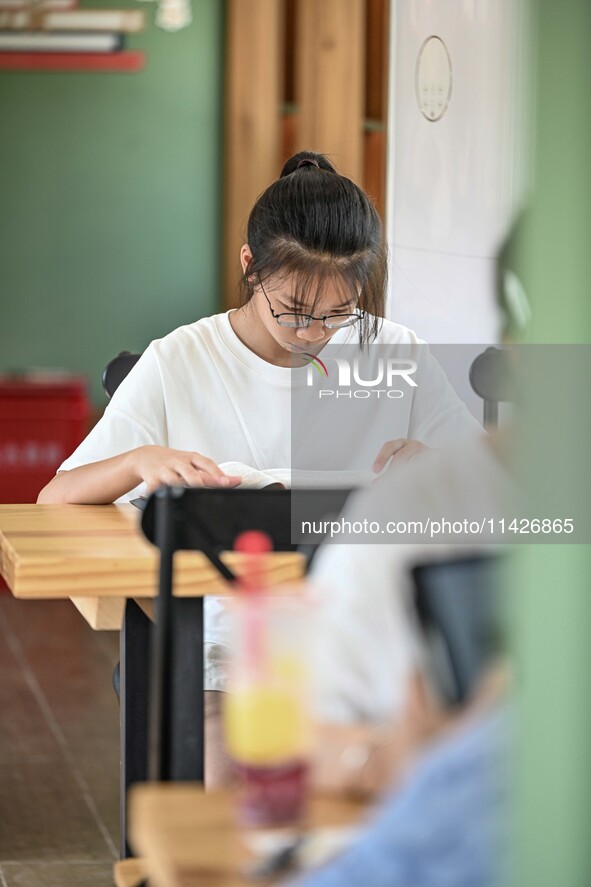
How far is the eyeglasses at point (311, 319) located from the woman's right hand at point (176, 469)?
0.28m

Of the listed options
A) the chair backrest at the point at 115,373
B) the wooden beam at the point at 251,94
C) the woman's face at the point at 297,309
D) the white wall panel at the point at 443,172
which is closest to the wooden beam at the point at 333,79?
the wooden beam at the point at 251,94

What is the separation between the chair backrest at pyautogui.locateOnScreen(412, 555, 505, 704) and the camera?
59 cm

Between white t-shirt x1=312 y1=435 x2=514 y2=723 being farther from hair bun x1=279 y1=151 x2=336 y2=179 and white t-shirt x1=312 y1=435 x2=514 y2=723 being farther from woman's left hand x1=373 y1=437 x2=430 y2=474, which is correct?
hair bun x1=279 y1=151 x2=336 y2=179

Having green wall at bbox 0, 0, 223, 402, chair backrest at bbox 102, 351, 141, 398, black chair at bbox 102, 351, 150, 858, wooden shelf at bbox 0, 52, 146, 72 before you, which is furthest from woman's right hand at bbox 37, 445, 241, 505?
wooden shelf at bbox 0, 52, 146, 72

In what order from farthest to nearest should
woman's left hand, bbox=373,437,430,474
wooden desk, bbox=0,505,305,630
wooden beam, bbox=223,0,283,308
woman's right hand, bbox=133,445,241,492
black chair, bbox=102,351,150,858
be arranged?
wooden beam, bbox=223,0,283,308, black chair, bbox=102,351,150,858, woman's right hand, bbox=133,445,241,492, wooden desk, bbox=0,505,305,630, woman's left hand, bbox=373,437,430,474

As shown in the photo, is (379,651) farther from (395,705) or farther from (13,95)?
(13,95)

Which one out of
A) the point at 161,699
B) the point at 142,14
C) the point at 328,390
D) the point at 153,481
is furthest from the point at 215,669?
the point at 142,14

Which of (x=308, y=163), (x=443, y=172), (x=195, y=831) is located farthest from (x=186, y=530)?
(x=443, y=172)

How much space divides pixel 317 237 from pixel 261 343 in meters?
0.21

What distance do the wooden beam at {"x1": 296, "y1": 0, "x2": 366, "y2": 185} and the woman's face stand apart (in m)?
3.55

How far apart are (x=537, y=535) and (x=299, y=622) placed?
12 centimetres

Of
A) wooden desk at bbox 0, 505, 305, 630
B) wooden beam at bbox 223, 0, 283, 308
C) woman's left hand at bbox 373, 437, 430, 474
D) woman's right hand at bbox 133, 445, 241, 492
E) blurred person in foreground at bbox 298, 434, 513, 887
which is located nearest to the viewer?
blurred person in foreground at bbox 298, 434, 513, 887

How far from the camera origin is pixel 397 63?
264 centimetres

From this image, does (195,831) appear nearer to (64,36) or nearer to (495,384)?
(495,384)
